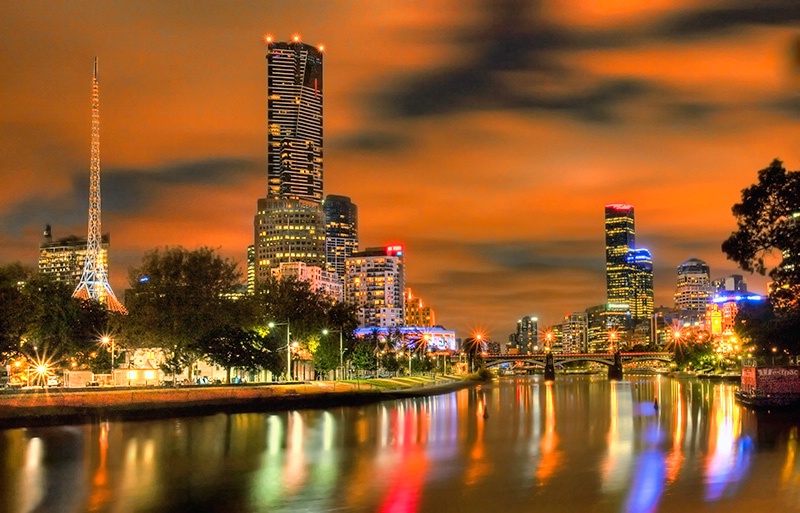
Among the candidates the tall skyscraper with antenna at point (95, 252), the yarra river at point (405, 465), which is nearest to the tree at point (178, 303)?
the yarra river at point (405, 465)

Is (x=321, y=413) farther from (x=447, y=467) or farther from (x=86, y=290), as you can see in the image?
(x=86, y=290)

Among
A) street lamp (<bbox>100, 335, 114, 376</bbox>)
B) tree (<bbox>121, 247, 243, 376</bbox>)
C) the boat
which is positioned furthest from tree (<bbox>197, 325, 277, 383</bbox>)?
the boat

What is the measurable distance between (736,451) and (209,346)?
2757 inches

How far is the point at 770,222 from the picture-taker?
6662cm

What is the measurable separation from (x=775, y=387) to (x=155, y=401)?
63.0m

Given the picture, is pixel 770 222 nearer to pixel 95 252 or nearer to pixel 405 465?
pixel 405 465

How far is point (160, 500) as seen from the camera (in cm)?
3866

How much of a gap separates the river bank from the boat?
46.5 metres

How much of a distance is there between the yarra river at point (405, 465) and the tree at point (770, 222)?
1296 cm

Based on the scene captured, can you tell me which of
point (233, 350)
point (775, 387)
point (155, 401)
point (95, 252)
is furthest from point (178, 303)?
point (775, 387)

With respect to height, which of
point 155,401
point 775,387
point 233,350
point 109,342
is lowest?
point 155,401

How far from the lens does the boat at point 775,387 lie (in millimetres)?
88500

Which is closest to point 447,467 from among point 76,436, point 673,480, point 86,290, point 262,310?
point 673,480

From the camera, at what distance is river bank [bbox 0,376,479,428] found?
251 feet
